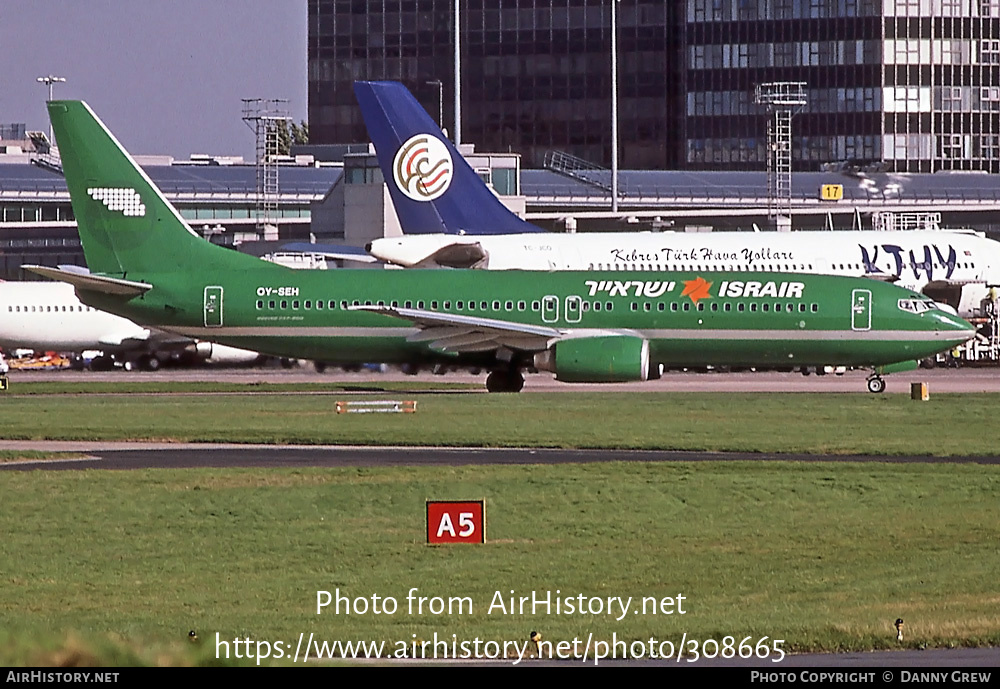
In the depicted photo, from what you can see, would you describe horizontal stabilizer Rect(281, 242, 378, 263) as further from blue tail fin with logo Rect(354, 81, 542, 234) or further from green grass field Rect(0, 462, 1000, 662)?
green grass field Rect(0, 462, 1000, 662)

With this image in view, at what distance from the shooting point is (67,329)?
76.3 metres

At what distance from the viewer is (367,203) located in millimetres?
94188

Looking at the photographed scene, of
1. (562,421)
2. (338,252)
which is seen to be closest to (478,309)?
(562,421)

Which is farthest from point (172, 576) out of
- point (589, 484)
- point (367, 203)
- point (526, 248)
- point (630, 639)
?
point (367, 203)

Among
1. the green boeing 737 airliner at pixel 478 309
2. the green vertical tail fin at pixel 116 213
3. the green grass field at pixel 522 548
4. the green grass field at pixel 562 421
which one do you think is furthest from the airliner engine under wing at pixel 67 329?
the green grass field at pixel 522 548

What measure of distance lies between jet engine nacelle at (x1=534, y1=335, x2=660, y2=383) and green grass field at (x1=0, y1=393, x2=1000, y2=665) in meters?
13.4

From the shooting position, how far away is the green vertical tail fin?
175ft

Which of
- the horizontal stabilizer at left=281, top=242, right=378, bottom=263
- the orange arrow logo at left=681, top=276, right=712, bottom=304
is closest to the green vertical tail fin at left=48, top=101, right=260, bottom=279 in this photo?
the orange arrow logo at left=681, top=276, right=712, bottom=304

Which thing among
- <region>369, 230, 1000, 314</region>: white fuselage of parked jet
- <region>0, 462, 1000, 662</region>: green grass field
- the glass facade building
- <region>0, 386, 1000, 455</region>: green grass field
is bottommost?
<region>0, 386, 1000, 455</region>: green grass field

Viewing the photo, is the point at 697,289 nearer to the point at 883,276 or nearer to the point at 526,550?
the point at 883,276

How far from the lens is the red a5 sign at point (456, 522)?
68.5ft

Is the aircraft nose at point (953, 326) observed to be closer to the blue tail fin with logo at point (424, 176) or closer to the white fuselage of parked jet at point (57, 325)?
the blue tail fin with logo at point (424, 176)
